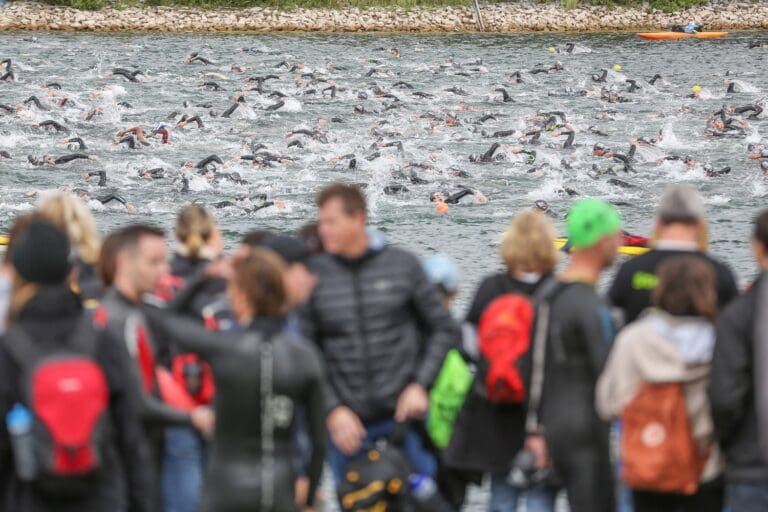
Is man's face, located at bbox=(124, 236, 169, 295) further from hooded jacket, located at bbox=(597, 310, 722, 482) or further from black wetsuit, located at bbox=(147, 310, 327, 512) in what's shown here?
hooded jacket, located at bbox=(597, 310, 722, 482)

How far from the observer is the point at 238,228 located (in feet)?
74.6

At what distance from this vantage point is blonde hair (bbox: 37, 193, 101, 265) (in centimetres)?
600

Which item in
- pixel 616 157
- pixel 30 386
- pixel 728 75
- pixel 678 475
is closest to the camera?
pixel 30 386

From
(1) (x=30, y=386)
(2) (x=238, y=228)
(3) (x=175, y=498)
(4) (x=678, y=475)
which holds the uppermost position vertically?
(1) (x=30, y=386)

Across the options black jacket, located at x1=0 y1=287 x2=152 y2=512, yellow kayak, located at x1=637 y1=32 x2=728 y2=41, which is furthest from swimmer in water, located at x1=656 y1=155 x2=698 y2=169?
yellow kayak, located at x1=637 y1=32 x2=728 y2=41

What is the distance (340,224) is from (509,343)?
79 centimetres

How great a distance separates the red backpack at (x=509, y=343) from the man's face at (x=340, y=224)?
612 mm

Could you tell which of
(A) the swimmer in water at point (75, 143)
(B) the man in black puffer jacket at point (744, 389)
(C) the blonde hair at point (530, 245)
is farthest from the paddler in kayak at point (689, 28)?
(B) the man in black puffer jacket at point (744, 389)

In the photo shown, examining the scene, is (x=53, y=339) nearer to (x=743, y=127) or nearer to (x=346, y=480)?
(x=346, y=480)

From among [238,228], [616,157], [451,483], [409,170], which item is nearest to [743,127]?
[616,157]

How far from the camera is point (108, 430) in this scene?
4.95 metres

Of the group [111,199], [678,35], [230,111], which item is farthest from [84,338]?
[678,35]

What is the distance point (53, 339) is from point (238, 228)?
705 inches

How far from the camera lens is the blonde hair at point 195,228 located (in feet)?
20.5
